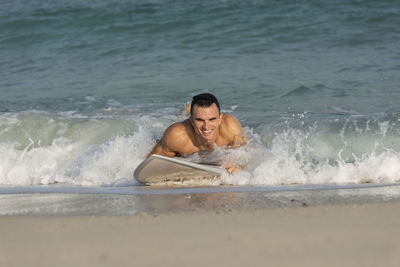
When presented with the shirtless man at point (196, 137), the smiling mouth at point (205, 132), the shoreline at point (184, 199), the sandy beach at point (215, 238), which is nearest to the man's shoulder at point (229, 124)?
the shirtless man at point (196, 137)

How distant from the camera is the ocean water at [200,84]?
5.97 m

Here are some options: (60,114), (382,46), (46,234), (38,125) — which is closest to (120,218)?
(46,234)

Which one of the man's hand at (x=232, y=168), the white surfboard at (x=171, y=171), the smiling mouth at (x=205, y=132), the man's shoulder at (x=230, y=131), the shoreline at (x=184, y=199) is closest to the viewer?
the shoreline at (x=184, y=199)

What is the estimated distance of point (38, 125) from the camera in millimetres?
7801

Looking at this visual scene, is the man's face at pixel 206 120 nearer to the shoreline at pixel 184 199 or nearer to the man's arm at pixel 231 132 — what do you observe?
the man's arm at pixel 231 132

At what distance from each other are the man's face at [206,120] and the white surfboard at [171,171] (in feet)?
1.40

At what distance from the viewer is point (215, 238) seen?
337 centimetres

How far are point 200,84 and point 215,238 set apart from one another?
6546mm

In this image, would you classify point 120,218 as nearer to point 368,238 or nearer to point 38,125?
point 368,238

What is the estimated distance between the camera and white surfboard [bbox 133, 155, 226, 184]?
5160mm

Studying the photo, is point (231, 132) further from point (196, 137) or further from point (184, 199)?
point (184, 199)

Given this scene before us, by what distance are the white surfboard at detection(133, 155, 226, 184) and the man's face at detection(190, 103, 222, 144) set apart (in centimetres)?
43

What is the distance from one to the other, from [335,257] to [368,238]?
1.08ft

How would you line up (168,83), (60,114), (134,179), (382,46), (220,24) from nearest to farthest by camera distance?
(134,179)
(60,114)
(168,83)
(382,46)
(220,24)
